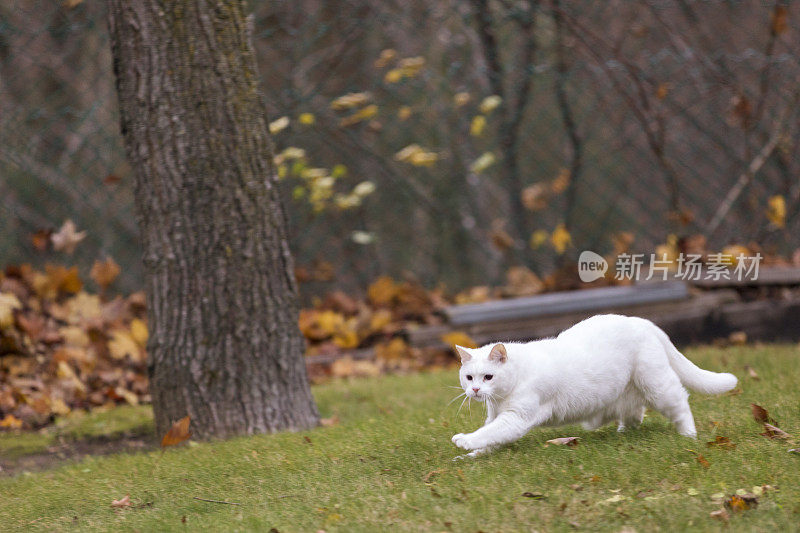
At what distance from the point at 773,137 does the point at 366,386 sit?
4114mm

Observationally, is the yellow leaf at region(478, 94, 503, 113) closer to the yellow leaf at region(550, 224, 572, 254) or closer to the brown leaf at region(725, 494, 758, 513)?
the yellow leaf at region(550, 224, 572, 254)

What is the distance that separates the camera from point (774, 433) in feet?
10.1

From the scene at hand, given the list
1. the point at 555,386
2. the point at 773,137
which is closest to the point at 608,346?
the point at 555,386

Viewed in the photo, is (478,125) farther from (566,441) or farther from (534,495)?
(534,495)

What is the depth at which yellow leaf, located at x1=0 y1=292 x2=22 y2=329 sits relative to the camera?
4.90 metres

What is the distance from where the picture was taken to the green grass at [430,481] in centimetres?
249

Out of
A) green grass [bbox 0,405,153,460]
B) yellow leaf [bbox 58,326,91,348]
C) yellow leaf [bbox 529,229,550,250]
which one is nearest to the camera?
green grass [bbox 0,405,153,460]

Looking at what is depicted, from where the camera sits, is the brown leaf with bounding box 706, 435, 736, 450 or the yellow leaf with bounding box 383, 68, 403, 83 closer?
the brown leaf with bounding box 706, 435, 736, 450

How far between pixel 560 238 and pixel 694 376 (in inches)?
143

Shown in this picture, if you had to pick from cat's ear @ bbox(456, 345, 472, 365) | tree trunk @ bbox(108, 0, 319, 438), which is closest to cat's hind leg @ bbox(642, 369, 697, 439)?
cat's ear @ bbox(456, 345, 472, 365)

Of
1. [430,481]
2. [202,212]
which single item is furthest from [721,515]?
[202,212]

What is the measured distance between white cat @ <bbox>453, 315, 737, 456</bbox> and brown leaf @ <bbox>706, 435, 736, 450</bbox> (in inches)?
4.6

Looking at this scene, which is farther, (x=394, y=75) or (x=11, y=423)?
(x=394, y=75)

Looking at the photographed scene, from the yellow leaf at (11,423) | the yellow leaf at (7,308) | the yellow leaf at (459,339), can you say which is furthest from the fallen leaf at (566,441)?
the yellow leaf at (7,308)
